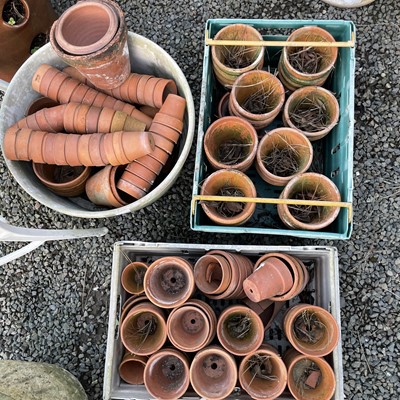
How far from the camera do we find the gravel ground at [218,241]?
2.41m

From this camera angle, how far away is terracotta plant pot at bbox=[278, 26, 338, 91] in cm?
220

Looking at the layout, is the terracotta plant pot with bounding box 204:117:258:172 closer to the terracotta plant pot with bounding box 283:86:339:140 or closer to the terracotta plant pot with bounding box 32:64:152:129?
the terracotta plant pot with bounding box 283:86:339:140

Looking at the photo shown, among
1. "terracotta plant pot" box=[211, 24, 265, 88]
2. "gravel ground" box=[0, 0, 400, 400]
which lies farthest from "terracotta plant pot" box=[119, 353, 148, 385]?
"terracotta plant pot" box=[211, 24, 265, 88]

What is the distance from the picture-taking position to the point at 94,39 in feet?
6.95

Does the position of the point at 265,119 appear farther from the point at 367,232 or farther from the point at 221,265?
the point at 367,232

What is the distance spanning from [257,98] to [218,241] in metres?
0.81

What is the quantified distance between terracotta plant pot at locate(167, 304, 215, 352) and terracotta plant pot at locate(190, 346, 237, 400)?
1.9 inches

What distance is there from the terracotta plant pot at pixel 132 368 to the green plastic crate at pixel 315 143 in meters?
0.68

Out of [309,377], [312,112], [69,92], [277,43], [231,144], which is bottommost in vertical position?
[309,377]

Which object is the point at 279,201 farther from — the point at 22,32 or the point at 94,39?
the point at 22,32

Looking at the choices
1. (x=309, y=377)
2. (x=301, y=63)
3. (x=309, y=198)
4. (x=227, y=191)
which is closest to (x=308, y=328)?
(x=309, y=377)

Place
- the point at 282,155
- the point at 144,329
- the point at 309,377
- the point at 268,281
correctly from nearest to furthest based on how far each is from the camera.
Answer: the point at 268,281, the point at 309,377, the point at 144,329, the point at 282,155

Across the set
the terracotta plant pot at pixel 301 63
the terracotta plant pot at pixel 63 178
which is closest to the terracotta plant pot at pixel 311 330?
the terracotta plant pot at pixel 301 63

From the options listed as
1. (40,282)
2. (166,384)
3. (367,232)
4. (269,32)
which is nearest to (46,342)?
(40,282)
